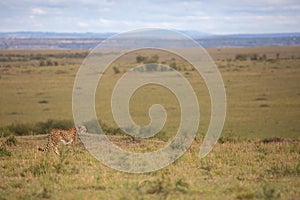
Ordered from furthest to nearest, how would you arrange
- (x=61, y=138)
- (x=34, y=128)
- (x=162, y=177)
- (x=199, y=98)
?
(x=199, y=98) → (x=34, y=128) → (x=61, y=138) → (x=162, y=177)

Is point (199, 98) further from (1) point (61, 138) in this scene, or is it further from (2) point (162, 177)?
(2) point (162, 177)

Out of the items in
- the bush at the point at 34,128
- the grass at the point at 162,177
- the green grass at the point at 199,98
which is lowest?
the green grass at the point at 199,98

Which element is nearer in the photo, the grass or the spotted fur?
the grass

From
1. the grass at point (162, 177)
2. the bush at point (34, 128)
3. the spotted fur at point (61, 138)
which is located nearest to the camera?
the grass at point (162, 177)

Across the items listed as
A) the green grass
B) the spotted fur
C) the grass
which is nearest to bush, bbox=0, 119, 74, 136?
the green grass

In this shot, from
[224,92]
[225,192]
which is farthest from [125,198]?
[224,92]

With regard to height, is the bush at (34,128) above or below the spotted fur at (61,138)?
below

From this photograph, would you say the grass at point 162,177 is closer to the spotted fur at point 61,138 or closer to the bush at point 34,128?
the spotted fur at point 61,138

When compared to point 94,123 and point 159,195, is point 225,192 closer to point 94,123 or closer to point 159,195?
point 159,195

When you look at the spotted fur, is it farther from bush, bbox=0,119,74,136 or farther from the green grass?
the green grass

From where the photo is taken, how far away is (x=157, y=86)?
51125mm

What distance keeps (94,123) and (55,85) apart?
29.4 m

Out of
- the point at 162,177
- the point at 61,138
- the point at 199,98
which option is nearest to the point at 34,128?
the point at 61,138

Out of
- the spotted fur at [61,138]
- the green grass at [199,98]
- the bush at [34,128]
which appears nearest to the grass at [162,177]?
the spotted fur at [61,138]
